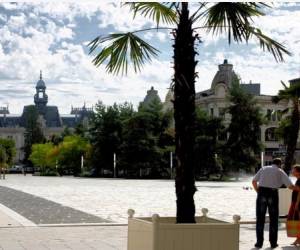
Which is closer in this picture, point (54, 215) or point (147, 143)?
point (54, 215)

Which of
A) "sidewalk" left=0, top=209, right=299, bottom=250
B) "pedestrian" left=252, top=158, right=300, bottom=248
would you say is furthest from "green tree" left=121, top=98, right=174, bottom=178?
"pedestrian" left=252, top=158, right=300, bottom=248

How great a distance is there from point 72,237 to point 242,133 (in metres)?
58.6

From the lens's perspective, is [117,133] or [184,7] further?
[117,133]

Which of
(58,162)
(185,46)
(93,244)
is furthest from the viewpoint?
(58,162)

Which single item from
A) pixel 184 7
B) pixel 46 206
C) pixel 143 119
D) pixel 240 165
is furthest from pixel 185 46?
pixel 143 119

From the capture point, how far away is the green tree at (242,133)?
69688 mm

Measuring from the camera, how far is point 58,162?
105m

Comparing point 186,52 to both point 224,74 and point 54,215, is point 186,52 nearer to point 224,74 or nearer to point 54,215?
point 54,215

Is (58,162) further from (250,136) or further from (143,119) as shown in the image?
(250,136)

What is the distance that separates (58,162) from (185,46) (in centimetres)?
9829

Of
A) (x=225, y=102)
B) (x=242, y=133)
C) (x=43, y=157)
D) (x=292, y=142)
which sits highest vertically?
(x=225, y=102)

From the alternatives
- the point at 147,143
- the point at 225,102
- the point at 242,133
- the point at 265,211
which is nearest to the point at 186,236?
the point at 265,211

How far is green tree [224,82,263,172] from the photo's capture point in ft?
229

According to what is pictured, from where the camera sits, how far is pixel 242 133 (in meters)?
71.0
